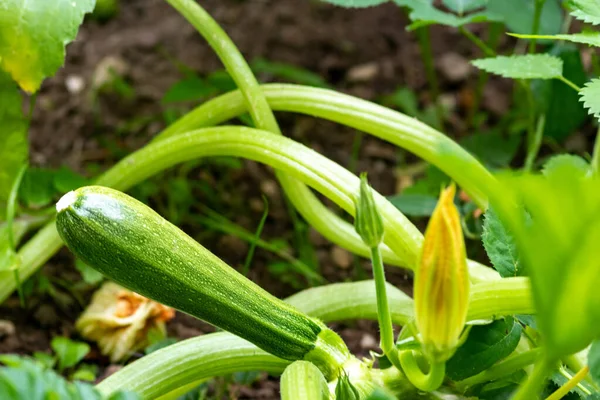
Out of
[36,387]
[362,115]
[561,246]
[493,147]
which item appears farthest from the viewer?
[493,147]

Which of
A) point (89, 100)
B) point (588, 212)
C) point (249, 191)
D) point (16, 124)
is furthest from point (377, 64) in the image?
point (588, 212)

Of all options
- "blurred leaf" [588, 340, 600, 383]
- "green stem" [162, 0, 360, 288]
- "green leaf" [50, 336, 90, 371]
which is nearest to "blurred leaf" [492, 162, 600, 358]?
"blurred leaf" [588, 340, 600, 383]

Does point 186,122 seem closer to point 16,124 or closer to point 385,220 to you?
point 16,124

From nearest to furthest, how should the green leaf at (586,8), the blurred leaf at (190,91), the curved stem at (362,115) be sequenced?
the green leaf at (586,8) < the curved stem at (362,115) < the blurred leaf at (190,91)

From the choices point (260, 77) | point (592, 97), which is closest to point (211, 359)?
point (592, 97)

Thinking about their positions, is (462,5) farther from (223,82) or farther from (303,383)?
(303,383)

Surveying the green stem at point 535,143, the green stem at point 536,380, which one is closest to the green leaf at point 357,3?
the green stem at point 535,143

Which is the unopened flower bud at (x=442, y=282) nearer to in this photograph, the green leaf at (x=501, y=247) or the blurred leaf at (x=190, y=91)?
the green leaf at (x=501, y=247)
